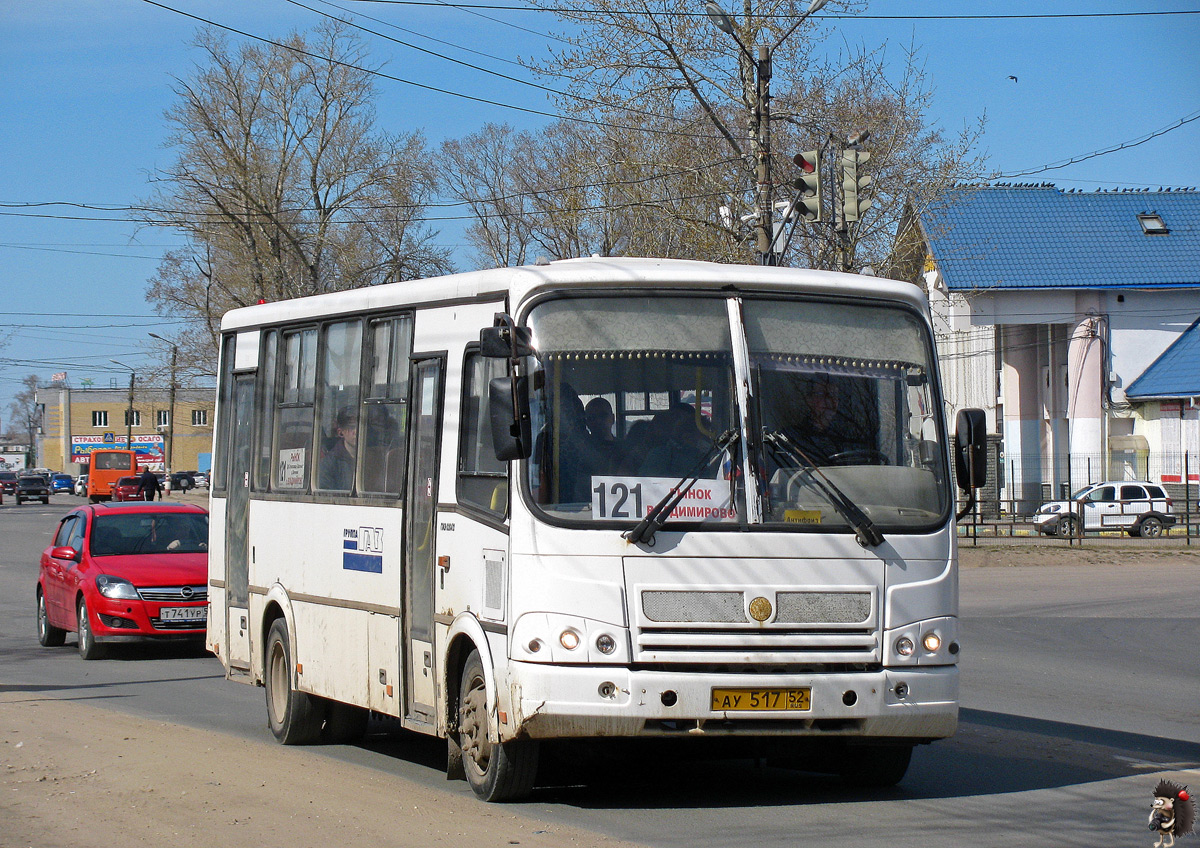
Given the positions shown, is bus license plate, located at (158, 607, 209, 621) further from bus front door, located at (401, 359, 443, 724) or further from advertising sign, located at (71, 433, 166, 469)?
advertising sign, located at (71, 433, 166, 469)

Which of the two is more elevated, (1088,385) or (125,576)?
(1088,385)

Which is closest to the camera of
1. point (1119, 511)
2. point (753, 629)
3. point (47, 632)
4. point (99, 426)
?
point (753, 629)

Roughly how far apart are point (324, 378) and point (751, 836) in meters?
4.77

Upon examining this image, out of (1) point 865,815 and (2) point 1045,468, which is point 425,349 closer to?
(1) point 865,815

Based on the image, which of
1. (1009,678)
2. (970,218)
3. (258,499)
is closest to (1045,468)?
(970,218)

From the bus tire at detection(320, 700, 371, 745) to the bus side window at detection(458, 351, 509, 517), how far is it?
9.43ft

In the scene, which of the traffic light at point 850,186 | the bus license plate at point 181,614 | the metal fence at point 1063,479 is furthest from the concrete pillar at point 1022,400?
the bus license plate at point 181,614

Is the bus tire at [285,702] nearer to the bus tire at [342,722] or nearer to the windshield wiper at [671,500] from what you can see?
the bus tire at [342,722]

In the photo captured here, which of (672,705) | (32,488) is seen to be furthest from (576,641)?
(32,488)

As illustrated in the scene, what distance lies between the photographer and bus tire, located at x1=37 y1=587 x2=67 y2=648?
57.0 feet

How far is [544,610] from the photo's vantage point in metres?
7.14

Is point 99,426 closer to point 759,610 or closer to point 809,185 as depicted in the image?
point 809,185

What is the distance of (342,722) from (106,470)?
236 ft

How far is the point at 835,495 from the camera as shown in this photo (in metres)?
7.49
